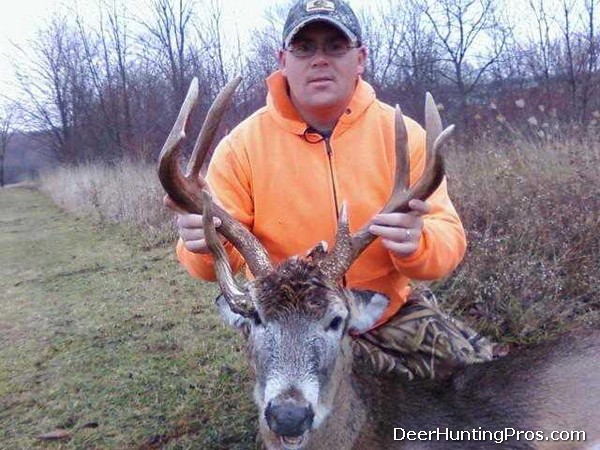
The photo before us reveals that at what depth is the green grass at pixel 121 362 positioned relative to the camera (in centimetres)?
438

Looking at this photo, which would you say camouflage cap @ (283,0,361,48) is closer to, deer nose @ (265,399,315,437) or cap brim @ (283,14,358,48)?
cap brim @ (283,14,358,48)

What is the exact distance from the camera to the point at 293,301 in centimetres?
285

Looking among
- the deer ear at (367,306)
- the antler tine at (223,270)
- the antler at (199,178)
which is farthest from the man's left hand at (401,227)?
the antler tine at (223,270)

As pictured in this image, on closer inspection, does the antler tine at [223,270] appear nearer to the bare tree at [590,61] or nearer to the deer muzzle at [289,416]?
the deer muzzle at [289,416]

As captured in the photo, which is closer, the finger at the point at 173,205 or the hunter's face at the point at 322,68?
the finger at the point at 173,205

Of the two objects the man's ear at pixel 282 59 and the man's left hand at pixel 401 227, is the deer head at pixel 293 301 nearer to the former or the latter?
the man's left hand at pixel 401 227

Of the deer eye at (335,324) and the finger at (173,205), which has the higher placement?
the finger at (173,205)

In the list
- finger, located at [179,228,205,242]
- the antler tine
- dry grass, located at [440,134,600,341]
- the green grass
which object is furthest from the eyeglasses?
dry grass, located at [440,134,600,341]

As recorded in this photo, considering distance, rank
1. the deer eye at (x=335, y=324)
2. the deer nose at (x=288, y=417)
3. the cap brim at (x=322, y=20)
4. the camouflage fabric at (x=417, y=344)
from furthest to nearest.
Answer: the camouflage fabric at (x=417, y=344)
the cap brim at (x=322, y=20)
the deer eye at (x=335, y=324)
the deer nose at (x=288, y=417)

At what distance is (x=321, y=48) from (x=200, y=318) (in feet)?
12.6

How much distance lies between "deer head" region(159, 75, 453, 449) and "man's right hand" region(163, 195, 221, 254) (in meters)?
0.04

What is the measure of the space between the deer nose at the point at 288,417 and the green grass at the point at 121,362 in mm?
1512

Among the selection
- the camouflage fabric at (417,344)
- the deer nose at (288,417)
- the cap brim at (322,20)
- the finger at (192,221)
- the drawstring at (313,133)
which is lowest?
the camouflage fabric at (417,344)

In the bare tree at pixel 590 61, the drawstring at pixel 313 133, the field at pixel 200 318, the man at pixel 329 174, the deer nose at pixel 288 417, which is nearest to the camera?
the deer nose at pixel 288 417
